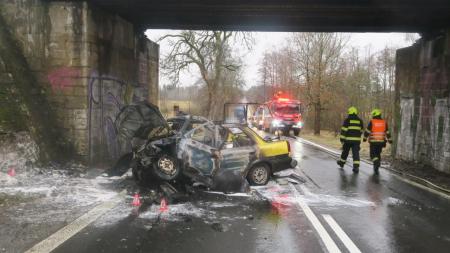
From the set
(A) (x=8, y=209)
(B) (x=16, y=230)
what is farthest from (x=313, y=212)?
(A) (x=8, y=209)

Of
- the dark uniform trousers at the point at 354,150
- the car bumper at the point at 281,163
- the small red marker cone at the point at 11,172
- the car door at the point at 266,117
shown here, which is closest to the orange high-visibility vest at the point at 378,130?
the dark uniform trousers at the point at 354,150

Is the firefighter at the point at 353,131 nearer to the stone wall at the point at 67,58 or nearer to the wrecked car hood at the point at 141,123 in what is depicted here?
the wrecked car hood at the point at 141,123

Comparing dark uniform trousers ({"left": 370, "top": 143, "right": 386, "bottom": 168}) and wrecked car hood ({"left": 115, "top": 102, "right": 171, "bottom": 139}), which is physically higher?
wrecked car hood ({"left": 115, "top": 102, "right": 171, "bottom": 139})

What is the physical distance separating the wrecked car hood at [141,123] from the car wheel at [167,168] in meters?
0.82

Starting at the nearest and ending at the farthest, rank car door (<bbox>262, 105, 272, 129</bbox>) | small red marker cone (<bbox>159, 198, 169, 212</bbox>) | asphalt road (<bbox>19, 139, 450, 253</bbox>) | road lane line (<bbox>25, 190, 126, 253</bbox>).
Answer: road lane line (<bbox>25, 190, 126, 253</bbox>), asphalt road (<bbox>19, 139, 450, 253</bbox>), small red marker cone (<bbox>159, 198, 169, 212</bbox>), car door (<bbox>262, 105, 272, 129</bbox>)

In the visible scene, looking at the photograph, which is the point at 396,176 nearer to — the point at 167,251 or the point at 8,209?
the point at 167,251

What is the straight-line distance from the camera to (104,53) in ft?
42.1

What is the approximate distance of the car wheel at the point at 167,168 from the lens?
970 centimetres

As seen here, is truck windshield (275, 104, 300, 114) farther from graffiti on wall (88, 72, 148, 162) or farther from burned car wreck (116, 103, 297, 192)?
burned car wreck (116, 103, 297, 192)

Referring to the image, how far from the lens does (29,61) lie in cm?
1212

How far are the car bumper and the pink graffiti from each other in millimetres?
5669

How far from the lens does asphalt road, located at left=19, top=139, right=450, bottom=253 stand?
5.89m

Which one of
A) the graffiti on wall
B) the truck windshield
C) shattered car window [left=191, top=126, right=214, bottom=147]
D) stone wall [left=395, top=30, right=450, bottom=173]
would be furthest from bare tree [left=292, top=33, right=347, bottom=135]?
shattered car window [left=191, top=126, right=214, bottom=147]

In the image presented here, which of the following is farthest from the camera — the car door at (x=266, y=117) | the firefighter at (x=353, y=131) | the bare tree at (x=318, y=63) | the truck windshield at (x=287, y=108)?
the bare tree at (x=318, y=63)
